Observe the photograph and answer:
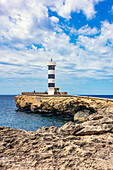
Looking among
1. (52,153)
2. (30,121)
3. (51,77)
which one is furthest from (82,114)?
(52,153)

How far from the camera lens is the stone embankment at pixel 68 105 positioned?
108ft

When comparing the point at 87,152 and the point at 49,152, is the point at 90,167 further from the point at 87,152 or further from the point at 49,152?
the point at 49,152

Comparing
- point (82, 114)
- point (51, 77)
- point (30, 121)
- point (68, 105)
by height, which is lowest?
point (30, 121)

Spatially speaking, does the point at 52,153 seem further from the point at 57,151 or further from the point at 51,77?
the point at 51,77

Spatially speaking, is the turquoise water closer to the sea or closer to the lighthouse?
the sea

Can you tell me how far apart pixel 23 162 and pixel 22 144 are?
1.92m

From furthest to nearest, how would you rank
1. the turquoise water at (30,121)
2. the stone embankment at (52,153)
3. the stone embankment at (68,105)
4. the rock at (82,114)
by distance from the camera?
the rock at (82,114) < the stone embankment at (68,105) < the turquoise water at (30,121) < the stone embankment at (52,153)

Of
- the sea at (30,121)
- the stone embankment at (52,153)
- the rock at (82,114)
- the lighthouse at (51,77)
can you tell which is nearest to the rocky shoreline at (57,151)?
the stone embankment at (52,153)

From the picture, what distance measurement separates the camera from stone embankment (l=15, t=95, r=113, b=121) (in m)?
33.0

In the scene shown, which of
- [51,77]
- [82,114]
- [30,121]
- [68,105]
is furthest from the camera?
[51,77]

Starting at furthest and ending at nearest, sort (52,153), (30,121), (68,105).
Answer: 1. (68,105)
2. (30,121)
3. (52,153)

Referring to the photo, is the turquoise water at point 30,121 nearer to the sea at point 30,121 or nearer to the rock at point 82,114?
the sea at point 30,121

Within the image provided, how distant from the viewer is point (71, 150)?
8.18 metres

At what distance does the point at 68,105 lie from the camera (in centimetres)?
3850
